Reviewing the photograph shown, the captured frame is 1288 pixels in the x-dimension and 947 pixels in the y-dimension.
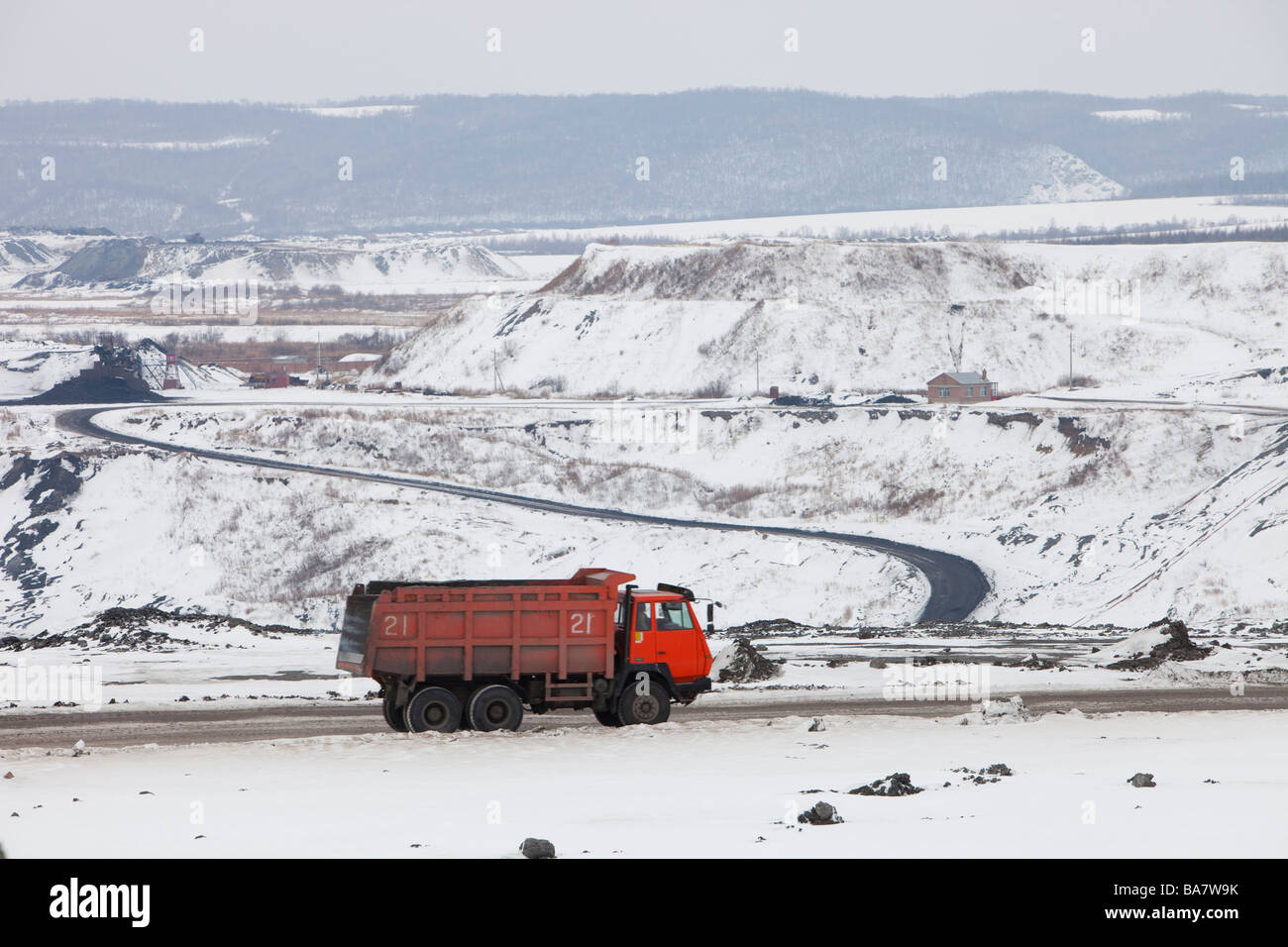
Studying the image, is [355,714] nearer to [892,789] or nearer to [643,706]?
[643,706]

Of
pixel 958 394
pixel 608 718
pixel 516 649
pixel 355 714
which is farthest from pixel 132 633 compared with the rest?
pixel 958 394

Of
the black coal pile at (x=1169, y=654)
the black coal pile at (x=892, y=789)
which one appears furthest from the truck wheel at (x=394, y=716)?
the black coal pile at (x=1169, y=654)

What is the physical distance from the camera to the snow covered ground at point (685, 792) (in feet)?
50.9

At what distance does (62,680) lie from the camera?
3488 cm

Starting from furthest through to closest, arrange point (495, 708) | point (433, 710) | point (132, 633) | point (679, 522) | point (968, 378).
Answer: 1. point (968, 378)
2. point (679, 522)
3. point (132, 633)
4. point (495, 708)
5. point (433, 710)

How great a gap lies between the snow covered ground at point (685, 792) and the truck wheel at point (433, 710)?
1.04 ft

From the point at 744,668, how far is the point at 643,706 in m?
9.91

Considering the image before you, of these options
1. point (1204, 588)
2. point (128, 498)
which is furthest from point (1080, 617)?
point (128, 498)

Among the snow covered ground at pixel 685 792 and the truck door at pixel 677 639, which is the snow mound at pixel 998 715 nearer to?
the snow covered ground at pixel 685 792

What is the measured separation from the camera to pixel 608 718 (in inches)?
1022

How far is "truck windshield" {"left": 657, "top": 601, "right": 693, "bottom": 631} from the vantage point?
82.7 feet

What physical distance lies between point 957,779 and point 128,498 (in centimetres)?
6883

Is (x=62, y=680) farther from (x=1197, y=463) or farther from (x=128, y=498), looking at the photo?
(x=1197, y=463)

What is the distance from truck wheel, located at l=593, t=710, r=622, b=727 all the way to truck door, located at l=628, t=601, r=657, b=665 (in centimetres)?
122
